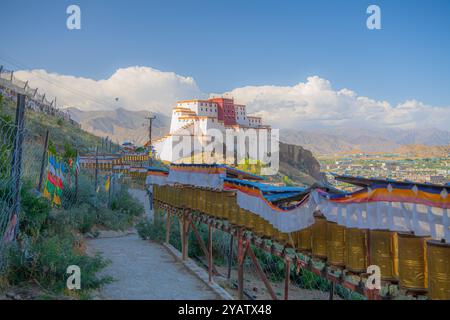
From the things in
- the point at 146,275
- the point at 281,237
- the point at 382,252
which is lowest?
the point at 146,275

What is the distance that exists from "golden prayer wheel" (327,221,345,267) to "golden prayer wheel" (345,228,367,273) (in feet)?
0.83

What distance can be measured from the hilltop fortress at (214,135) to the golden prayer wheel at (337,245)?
205 feet

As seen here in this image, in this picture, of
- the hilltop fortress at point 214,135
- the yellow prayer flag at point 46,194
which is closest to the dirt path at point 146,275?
the yellow prayer flag at point 46,194

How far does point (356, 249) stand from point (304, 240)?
1404 mm

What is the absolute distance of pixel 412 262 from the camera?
524 centimetres

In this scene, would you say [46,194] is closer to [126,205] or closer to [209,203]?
[209,203]

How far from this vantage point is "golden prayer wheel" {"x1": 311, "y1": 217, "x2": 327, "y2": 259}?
698 centimetres

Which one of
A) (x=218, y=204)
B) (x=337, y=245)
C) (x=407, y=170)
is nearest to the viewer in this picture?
(x=337, y=245)

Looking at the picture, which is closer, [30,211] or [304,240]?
[304,240]

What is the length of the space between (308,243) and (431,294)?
104 inches

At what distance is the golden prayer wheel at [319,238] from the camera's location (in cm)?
698

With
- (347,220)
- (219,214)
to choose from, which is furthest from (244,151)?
(347,220)

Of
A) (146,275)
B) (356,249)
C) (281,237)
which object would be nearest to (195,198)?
(146,275)
